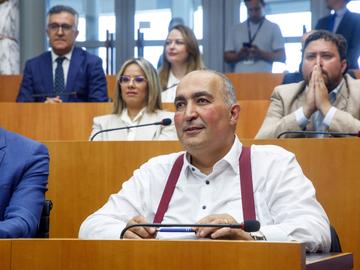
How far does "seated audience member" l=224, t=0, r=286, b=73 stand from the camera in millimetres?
9266

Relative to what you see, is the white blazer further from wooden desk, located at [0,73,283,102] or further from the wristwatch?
the wristwatch

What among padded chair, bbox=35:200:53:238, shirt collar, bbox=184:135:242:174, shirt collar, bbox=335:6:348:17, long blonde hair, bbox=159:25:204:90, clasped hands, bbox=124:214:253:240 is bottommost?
padded chair, bbox=35:200:53:238

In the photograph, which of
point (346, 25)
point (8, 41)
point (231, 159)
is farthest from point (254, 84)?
point (231, 159)

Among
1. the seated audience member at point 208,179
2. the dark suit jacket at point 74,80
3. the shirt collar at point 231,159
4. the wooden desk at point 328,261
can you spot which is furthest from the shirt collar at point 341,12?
the wooden desk at point 328,261

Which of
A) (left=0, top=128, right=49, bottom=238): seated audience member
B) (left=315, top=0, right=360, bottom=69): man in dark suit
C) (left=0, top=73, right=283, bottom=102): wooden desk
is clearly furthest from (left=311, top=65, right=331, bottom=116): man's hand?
(left=0, top=73, right=283, bottom=102): wooden desk

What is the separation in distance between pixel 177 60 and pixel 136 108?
984mm

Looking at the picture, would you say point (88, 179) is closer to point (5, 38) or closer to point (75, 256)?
point (75, 256)

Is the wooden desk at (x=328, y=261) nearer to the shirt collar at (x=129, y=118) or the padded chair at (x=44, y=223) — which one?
the padded chair at (x=44, y=223)

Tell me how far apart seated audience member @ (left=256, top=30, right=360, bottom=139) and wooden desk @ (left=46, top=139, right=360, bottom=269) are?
694 millimetres

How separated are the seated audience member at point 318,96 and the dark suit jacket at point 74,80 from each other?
2125mm

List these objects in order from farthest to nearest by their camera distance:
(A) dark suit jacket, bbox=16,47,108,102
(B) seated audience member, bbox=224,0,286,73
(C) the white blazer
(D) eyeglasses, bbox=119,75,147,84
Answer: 1. (B) seated audience member, bbox=224,0,286,73
2. (A) dark suit jacket, bbox=16,47,108,102
3. (D) eyeglasses, bbox=119,75,147,84
4. (C) the white blazer

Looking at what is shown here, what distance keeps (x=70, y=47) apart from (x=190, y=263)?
5.16m

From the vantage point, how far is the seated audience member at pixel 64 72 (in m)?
7.42

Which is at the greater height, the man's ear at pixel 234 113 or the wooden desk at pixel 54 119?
the man's ear at pixel 234 113
